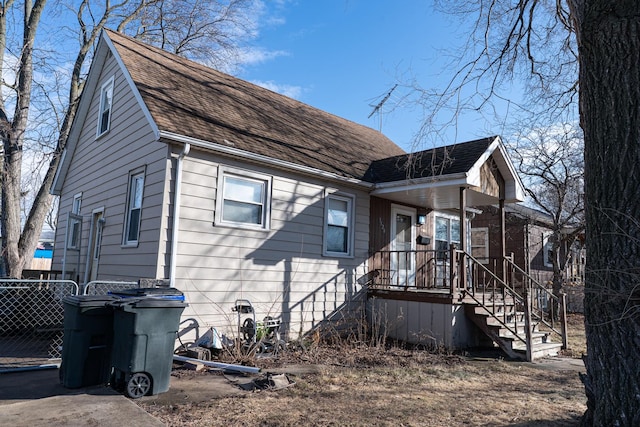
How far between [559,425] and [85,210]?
34.6 feet

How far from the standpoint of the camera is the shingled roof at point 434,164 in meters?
9.08

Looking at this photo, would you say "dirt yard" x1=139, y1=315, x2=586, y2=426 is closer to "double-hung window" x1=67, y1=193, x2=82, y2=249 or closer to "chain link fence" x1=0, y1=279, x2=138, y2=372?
"chain link fence" x1=0, y1=279, x2=138, y2=372

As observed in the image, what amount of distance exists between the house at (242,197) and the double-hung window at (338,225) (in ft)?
0.11

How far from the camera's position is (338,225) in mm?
9930

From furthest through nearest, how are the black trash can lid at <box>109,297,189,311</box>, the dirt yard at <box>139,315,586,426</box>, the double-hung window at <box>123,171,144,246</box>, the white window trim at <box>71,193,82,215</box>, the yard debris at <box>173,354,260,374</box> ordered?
the white window trim at <box>71,193,82,215</box> < the double-hung window at <box>123,171,144,246</box> < the yard debris at <box>173,354,260,374</box> < the black trash can lid at <box>109,297,189,311</box> < the dirt yard at <box>139,315,586,426</box>

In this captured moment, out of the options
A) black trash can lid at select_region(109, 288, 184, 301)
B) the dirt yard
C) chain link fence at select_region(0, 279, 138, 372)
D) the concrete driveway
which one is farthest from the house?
the concrete driveway

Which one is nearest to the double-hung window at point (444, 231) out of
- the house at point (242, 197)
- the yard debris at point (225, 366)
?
the house at point (242, 197)

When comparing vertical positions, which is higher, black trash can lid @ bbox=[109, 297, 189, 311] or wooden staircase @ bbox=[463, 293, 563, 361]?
black trash can lid @ bbox=[109, 297, 189, 311]

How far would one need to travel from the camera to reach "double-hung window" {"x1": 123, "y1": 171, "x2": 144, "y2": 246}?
828 centimetres

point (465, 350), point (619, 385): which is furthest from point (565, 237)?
point (619, 385)

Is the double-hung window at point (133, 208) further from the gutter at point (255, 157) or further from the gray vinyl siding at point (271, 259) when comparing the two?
the gutter at point (255, 157)

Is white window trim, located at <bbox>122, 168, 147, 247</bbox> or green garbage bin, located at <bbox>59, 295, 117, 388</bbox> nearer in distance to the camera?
green garbage bin, located at <bbox>59, 295, 117, 388</bbox>

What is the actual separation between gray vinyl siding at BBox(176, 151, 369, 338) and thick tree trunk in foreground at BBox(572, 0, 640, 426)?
18.7 feet

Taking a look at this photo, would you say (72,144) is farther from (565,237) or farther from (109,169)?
(565,237)
